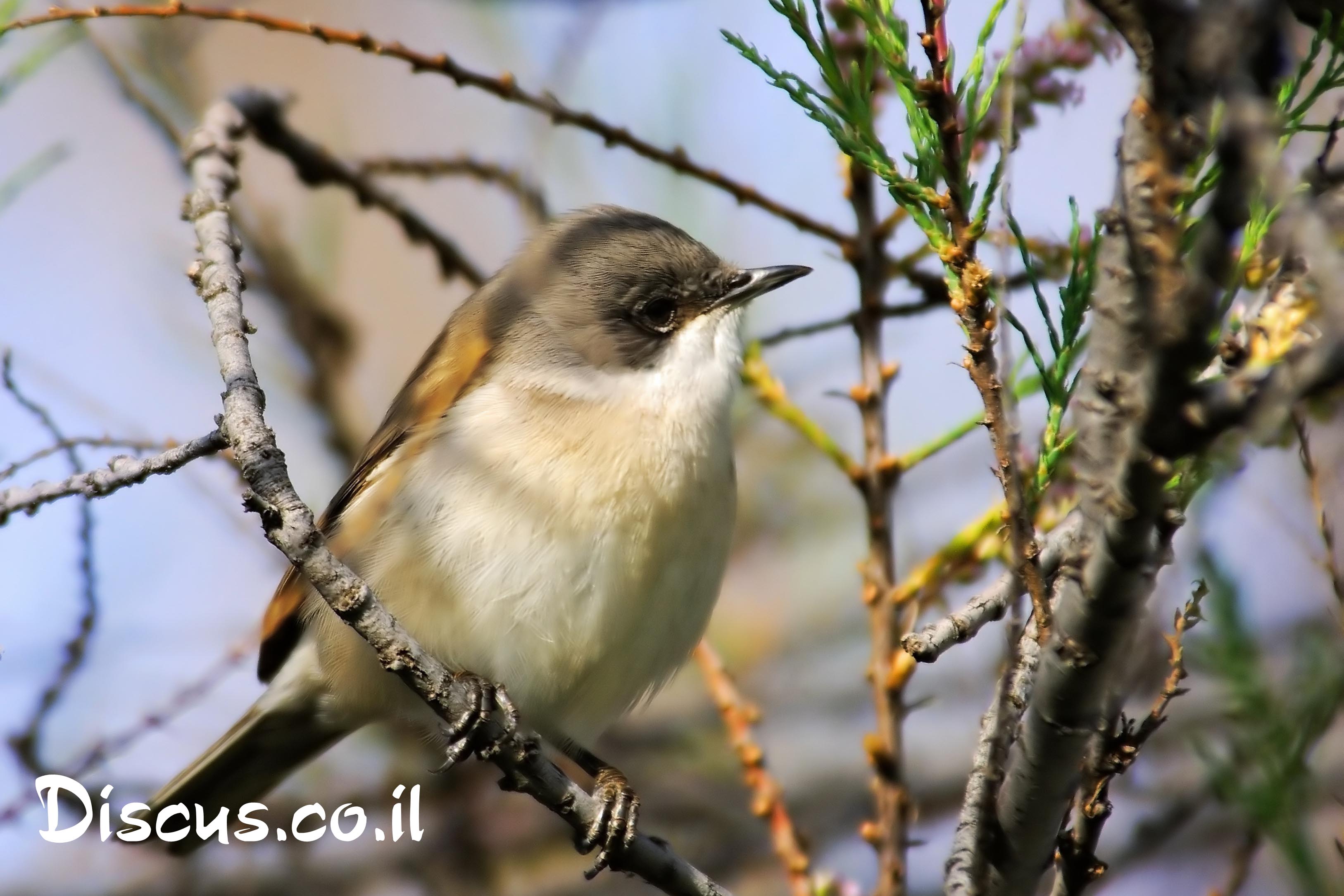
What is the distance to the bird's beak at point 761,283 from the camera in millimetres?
3885

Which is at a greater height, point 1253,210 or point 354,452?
point 354,452

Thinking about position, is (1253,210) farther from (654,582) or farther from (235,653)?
(235,653)

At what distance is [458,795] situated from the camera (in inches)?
200

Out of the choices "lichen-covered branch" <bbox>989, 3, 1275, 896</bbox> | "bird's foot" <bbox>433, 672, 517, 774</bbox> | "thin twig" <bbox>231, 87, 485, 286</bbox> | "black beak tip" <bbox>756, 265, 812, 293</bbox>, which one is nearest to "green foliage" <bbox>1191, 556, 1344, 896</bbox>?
"lichen-covered branch" <bbox>989, 3, 1275, 896</bbox>

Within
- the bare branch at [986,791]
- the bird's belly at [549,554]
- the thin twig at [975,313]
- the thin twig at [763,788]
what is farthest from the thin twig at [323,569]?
the thin twig at [975,313]

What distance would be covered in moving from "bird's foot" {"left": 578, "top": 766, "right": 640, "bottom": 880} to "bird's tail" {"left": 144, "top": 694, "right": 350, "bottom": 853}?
102 centimetres

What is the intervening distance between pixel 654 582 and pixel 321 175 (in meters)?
1.97

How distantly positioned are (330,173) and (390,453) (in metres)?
1.11

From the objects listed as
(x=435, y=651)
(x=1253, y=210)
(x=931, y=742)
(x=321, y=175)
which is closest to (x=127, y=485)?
(x=435, y=651)

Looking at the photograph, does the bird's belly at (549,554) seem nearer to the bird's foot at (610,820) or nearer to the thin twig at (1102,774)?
the bird's foot at (610,820)

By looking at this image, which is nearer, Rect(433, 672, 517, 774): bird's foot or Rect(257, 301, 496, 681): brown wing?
Rect(433, 672, 517, 774): bird's foot

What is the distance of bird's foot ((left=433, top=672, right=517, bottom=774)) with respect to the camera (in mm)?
2566

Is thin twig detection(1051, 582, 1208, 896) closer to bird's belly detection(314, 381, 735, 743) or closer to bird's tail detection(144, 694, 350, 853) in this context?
bird's belly detection(314, 381, 735, 743)

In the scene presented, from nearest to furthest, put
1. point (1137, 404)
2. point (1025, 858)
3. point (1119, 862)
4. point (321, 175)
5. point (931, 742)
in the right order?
point (1137, 404), point (1025, 858), point (1119, 862), point (321, 175), point (931, 742)
